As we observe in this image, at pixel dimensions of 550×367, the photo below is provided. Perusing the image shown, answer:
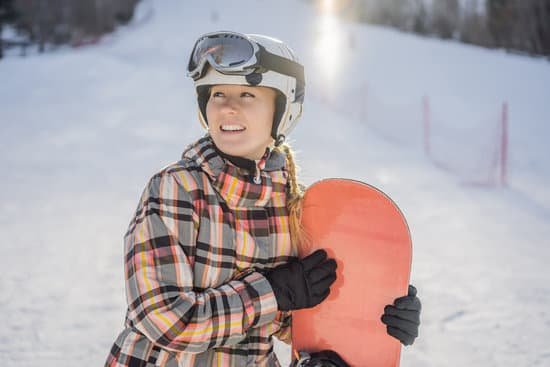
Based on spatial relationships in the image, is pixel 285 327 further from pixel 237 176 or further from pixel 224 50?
pixel 224 50

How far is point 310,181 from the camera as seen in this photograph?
18.6 ft

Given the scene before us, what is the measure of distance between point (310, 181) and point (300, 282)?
4226 mm

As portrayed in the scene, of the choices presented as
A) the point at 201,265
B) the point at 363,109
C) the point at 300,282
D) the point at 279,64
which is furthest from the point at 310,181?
the point at 363,109

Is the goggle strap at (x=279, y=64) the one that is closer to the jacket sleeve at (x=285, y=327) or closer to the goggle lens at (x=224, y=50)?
the goggle lens at (x=224, y=50)

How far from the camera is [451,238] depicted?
459 cm

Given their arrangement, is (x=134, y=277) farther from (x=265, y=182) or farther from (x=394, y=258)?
(x=394, y=258)

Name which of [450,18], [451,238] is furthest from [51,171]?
[450,18]

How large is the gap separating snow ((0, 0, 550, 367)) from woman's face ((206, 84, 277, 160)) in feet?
5.30

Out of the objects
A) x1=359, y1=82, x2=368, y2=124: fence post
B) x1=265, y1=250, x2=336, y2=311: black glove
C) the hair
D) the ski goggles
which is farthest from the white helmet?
x1=359, y1=82, x2=368, y2=124: fence post

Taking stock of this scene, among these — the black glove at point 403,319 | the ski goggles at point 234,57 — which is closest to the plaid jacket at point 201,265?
the ski goggles at point 234,57

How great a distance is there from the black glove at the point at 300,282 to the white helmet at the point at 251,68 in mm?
451

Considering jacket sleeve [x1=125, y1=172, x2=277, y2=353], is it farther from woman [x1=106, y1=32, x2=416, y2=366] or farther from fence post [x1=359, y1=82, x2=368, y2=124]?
fence post [x1=359, y1=82, x2=368, y2=124]

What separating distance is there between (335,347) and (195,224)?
27.3 inches

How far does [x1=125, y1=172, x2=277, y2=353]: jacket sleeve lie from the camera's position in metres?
1.27
